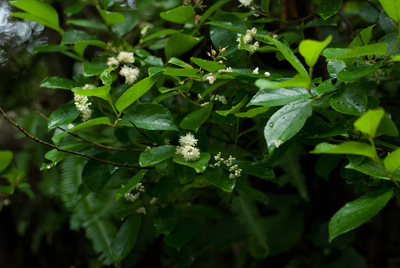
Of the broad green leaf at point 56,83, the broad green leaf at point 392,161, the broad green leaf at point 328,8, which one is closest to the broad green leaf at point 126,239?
the broad green leaf at point 56,83

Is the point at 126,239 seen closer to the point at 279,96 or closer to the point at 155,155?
the point at 155,155

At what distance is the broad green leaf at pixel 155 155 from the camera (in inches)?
21.7

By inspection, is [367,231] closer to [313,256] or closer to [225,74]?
[313,256]

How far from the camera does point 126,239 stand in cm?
76

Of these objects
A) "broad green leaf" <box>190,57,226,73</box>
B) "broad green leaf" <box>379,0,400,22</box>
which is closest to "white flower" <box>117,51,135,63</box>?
"broad green leaf" <box>190,57,226,73</box>

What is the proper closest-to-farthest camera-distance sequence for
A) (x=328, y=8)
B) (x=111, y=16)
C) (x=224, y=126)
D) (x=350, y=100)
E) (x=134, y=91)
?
(x=350, y=100) → (x=134, y=91) → (x=328, y=8) → (x=111, y=16) → (x=224, y=126)

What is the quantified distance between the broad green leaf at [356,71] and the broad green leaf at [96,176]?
0.62 m

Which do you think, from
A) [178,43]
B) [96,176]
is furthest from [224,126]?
[96,176]

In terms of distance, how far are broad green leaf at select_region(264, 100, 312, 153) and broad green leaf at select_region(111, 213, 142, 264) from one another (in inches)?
19.9

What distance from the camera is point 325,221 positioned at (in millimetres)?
1449

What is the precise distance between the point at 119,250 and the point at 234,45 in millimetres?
676

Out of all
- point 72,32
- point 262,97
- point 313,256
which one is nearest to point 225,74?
point 262,97

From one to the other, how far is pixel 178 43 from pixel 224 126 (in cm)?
59

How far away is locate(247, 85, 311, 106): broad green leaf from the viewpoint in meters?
0.50
